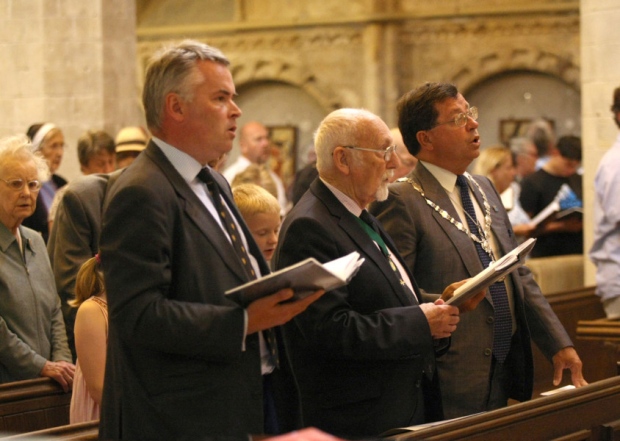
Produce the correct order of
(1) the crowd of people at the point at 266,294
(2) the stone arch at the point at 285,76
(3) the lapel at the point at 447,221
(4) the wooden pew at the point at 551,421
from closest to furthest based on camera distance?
(1) the crowd of people at the point at 266,294 < (4) the wooden pew at the point at 551,421 < (3) the lapel at the point at 447,221 < (2) the stone arch at the point at 285,76

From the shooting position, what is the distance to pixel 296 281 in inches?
97.7

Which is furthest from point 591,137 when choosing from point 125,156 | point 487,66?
point 487,66

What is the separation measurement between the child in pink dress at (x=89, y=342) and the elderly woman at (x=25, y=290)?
1.33 ft

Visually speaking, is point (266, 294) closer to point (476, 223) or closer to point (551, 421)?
point (551, 421)

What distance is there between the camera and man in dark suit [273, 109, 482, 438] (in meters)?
3.12

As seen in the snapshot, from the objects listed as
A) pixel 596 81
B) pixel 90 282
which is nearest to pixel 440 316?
pixel 90 282

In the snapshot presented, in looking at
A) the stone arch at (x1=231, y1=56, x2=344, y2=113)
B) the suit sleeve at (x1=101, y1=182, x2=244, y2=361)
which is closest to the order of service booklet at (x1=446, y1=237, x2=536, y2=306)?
the suit sleeve at (x1=101, y1=182, x2=244, y2=361)

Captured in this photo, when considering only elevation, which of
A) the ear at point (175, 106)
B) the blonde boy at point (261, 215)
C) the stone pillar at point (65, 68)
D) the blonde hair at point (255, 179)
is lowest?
the blonde boy at point (261, 215)

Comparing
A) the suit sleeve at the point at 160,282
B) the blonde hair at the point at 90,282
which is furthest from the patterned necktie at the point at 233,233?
the blonde hair at the point at 90,282

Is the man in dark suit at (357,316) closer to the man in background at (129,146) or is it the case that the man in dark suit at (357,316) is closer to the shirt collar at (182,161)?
the shirt collar at (182,161)

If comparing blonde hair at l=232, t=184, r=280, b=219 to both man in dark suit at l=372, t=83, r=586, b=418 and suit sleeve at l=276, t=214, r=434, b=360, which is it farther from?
suit sleeve at l=276, t=214, r=434, b=360

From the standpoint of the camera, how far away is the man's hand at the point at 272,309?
8.21 feet

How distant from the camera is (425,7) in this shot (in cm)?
1377

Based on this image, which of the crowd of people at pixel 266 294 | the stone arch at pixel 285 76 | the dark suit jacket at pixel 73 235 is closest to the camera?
the crowd of people at pixel 266 294
